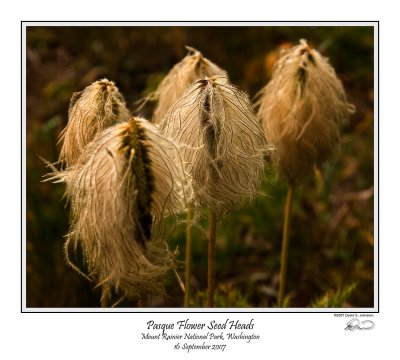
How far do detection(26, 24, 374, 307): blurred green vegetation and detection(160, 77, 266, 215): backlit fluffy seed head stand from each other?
158 mm

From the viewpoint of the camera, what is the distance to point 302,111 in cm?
185

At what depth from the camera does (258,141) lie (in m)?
1.53

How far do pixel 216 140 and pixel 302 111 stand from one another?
0.51m

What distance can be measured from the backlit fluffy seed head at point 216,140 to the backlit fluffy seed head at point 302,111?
0.34 metres

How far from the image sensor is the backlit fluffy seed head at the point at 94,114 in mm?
1502

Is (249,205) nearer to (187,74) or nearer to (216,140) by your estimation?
(216,140)

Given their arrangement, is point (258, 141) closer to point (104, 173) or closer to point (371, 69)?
point (104, 173)

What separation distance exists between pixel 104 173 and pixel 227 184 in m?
0.34
